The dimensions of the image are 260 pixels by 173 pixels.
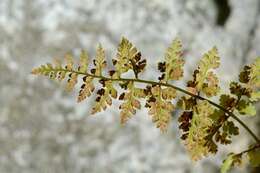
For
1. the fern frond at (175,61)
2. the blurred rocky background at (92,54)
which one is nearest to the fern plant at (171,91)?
the fern frond at (175,61)

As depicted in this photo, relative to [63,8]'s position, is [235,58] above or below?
below

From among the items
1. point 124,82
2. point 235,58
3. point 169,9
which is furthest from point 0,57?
point 124,82

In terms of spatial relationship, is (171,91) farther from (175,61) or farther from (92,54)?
(92,54)

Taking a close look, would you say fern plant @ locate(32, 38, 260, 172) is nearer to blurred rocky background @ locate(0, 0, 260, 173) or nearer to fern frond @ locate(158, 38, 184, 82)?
fern frond @ locate(158, 38, 184, 82)

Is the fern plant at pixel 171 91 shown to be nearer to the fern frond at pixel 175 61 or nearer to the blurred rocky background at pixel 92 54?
the fern frond at pixel 175 61

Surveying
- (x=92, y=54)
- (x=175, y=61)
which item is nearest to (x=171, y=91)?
(x=175, y=61)

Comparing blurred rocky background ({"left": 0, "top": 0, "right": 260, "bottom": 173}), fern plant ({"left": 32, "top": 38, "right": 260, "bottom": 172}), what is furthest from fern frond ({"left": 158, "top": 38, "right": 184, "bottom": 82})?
blurred rocky background ({"left": 0, "top": 0, "right": 260, "bottom": 173})

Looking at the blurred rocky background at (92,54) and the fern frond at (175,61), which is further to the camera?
the blurred rocky background at (92,54)

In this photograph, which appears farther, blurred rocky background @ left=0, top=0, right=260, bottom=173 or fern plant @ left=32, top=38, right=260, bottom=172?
blurred rocky background @ left=0, top=0, right=260, bottom=173

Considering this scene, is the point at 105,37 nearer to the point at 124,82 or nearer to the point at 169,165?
the point at 169,165
